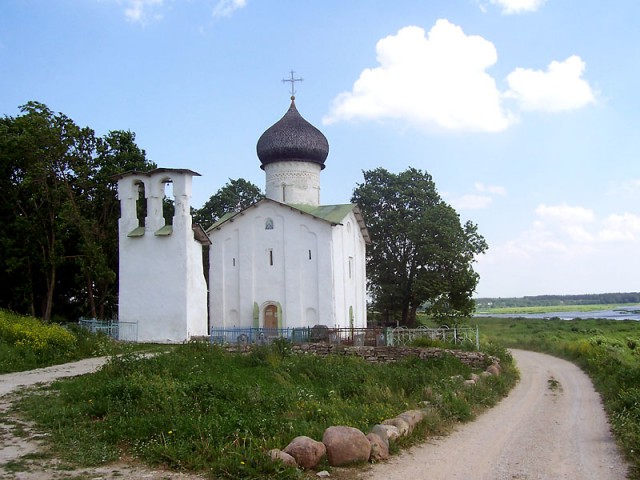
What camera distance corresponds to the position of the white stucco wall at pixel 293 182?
97.8 ft

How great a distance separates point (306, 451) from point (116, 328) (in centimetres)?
1769

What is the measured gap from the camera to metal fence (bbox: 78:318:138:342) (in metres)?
22.5

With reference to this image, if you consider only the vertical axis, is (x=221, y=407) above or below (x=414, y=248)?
below

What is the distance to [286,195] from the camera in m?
29.8

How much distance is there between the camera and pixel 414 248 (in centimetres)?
3378

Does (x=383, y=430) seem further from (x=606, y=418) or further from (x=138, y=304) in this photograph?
(x=138, y=304)

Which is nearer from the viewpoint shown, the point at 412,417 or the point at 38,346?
the point at 412,417

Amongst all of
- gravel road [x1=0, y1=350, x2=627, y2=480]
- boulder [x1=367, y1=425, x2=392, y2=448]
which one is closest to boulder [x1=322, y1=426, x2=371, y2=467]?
gravel road [x1=0, y1=350, x2=627, y2=480]

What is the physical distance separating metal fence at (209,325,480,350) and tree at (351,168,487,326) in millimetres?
9970

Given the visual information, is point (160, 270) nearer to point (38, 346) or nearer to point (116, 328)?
point (116, 328)

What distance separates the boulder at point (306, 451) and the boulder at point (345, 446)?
5.9 inches

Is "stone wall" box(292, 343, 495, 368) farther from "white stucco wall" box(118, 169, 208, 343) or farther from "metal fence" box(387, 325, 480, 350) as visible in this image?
"white stucco wall" box(118, 169, 208, 343)

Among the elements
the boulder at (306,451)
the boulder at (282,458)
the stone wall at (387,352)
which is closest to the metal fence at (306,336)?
the stone wall at (387,352)

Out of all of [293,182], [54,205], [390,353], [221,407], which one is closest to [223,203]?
[293,182]
